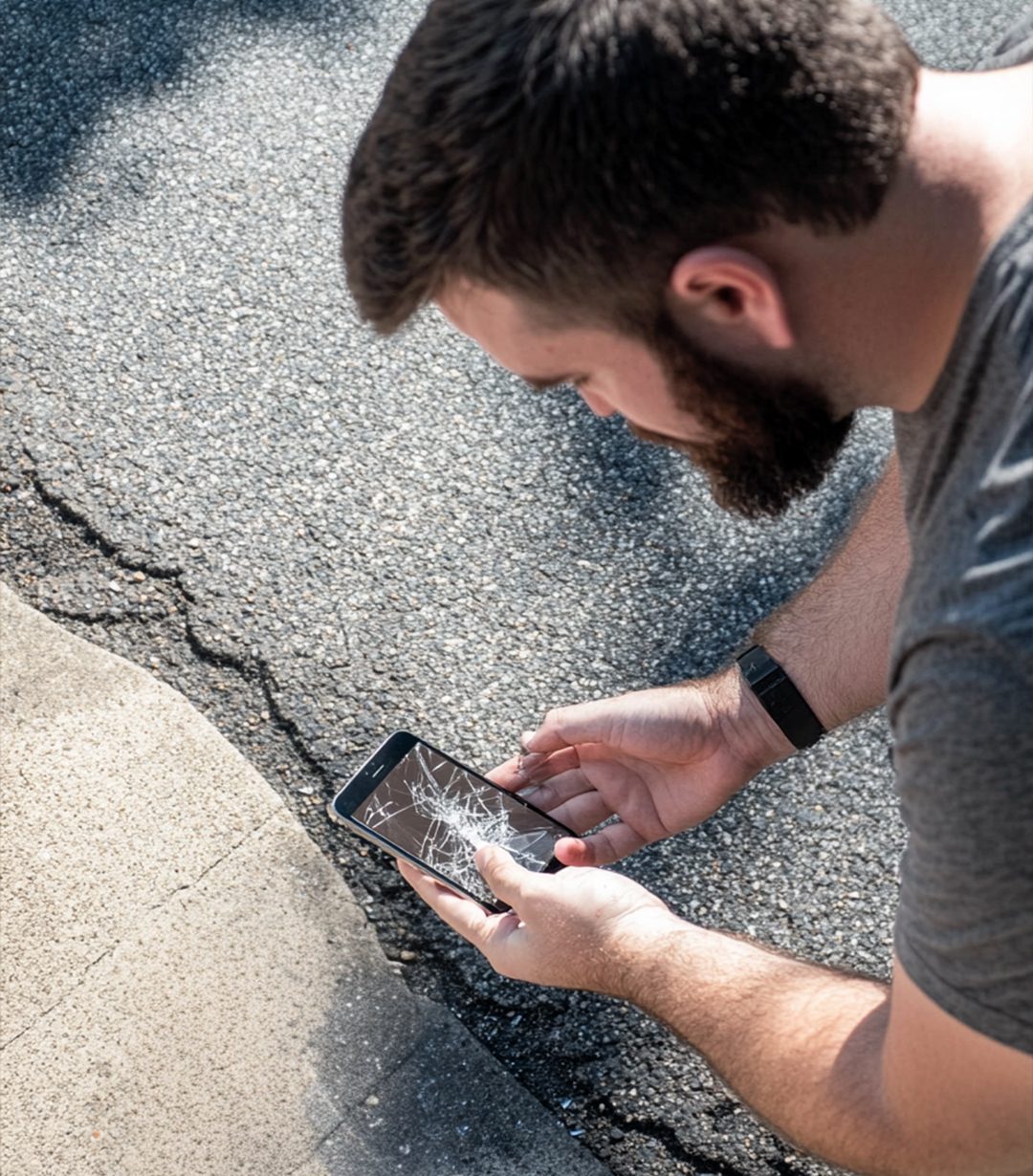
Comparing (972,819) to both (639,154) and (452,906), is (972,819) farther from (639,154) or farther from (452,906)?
(452,906)

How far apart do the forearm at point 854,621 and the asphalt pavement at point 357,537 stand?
1.32ft

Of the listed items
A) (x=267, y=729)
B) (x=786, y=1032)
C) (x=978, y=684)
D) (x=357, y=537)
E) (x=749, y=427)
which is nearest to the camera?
(x=978, y=684)

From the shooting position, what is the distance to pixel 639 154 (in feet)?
4.19

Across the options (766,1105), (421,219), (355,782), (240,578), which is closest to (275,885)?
(355,782)

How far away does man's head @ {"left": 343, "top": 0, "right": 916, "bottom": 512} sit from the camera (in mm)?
1272

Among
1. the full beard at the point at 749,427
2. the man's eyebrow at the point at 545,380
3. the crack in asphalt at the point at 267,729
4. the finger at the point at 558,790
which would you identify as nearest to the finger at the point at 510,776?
the finger at the point at 558,790

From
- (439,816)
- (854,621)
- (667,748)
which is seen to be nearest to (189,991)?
(439,816)

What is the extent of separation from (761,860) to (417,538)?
0.91 metres

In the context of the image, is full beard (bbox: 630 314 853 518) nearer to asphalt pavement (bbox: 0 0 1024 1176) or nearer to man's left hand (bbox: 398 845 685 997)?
man's left hand (bbox: 398 845 685 997)

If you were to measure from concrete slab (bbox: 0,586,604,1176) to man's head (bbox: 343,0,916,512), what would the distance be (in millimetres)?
1240

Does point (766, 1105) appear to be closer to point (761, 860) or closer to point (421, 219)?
point (761, 860)

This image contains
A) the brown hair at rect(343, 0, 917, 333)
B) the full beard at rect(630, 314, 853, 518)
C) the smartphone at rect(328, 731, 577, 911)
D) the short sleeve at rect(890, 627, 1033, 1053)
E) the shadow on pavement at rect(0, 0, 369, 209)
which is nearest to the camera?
the short sleeve at rect(890, 627, 1033, 1053)

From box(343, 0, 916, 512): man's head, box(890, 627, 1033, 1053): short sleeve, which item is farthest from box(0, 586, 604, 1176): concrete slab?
box(343, 0, 916, 512): man's head

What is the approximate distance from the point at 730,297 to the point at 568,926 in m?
0.89
